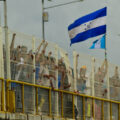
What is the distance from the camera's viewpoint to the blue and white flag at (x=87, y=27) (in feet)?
185

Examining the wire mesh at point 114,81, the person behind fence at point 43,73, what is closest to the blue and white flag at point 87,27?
the wire mesh at point 114,81

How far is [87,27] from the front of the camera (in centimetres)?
5681

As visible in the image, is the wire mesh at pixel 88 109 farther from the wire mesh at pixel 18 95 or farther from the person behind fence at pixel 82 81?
the wire mesh at pixel 18 95

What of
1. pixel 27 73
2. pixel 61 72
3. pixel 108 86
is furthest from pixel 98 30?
pixel 27 73

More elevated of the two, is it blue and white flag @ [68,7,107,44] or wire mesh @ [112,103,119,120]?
blue and white flag @ [68,7,107,44]

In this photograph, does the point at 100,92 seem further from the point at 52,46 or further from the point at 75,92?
the point at 52,46

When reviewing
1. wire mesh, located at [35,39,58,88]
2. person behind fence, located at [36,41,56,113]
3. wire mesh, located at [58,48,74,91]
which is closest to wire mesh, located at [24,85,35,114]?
person behind fence, located at [36,41,56,113]

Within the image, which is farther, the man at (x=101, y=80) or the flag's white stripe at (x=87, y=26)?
the flag's white stripe at (x=87, y=26)

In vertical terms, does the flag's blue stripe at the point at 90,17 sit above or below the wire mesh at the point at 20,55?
above

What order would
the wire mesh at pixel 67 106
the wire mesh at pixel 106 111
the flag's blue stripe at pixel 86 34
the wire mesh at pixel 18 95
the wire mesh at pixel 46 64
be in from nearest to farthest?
the wire mesh at pixel 18 95 → the wire mesh at pixel 46 64 → the wire mesh at pixel 67 106 → the wire mesh at pixel 106 111 → the flag's blue stripe at pixel 86 34

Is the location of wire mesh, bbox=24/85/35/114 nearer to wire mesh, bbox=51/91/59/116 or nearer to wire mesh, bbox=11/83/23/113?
wire mesh, bbox=11/83/23/113

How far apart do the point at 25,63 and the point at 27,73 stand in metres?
0.62

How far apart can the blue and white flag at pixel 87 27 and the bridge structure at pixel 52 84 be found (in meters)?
2.76

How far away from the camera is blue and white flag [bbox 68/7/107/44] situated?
56.4 m
